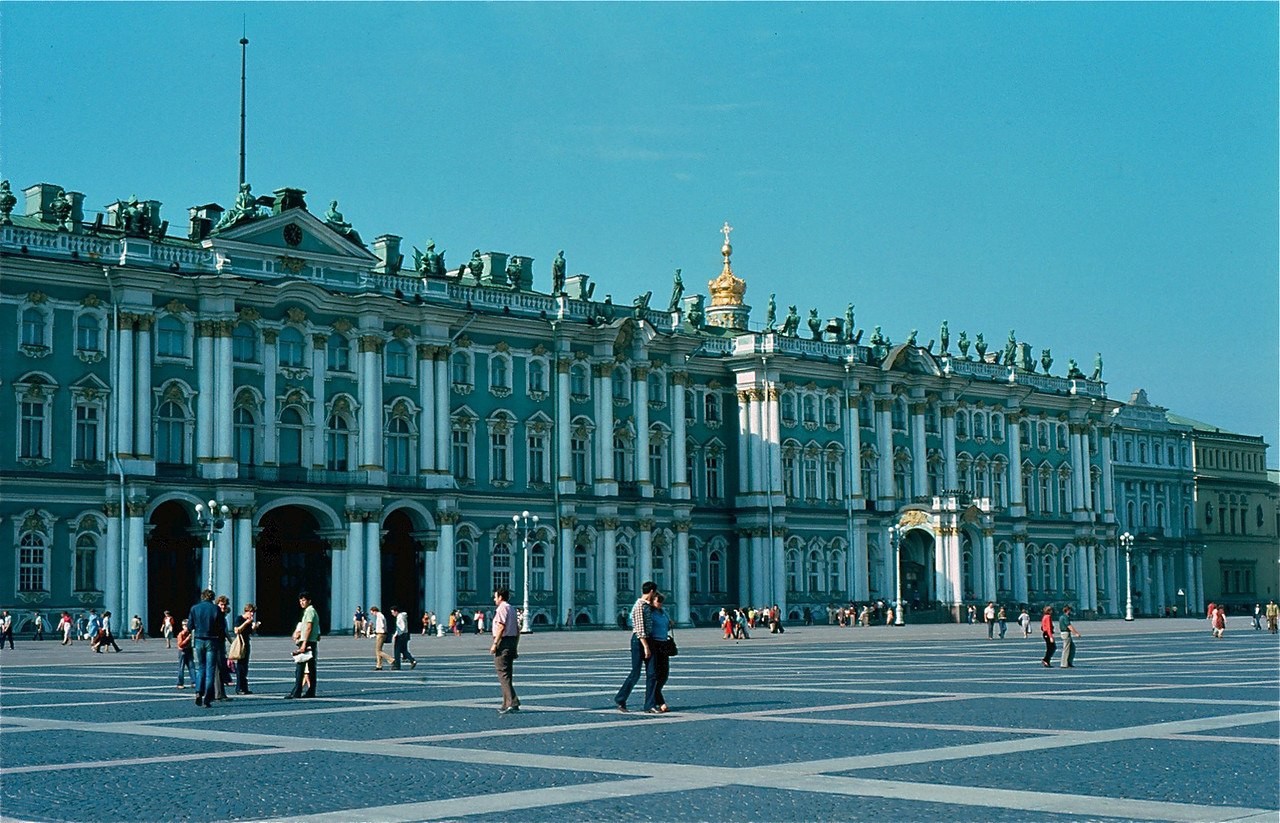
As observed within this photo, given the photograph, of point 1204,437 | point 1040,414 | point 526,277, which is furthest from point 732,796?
point 1204,437

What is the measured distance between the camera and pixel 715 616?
9206 centimetres

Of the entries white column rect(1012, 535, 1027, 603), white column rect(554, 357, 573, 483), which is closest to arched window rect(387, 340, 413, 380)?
white column rect(554, 357, 573, 483)

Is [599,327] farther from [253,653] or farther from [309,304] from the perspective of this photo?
[253,653]

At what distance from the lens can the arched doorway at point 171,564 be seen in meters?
70.2

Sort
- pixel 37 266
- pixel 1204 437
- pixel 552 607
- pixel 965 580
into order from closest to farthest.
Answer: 1. pixel 37 266
2. pixel 552 607
3. pixel 965 580
4. pixel 1204 437

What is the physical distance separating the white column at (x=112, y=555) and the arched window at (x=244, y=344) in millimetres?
8273

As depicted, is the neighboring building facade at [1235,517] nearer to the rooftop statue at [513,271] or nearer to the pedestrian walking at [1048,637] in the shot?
the rooftop statue at [513,271]

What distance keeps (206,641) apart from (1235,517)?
12097 cm

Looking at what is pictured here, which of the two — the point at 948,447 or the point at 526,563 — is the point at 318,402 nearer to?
the point at 526,563

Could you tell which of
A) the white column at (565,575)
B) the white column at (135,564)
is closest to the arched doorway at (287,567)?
the white column at (135,564)

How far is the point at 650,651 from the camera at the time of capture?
2522cm

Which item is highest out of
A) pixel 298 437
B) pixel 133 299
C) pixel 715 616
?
pixel 133 299

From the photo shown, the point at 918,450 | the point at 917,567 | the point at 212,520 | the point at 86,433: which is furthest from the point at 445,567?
the point at 918,450

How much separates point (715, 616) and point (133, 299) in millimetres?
37397
